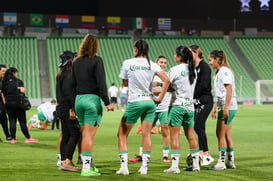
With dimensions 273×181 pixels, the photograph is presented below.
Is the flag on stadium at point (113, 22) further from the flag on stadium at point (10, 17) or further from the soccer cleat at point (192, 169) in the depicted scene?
the soccer cleat at point (192, 169)

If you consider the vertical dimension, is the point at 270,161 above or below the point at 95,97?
below

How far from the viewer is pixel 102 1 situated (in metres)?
54.7

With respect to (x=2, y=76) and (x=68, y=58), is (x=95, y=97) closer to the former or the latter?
(x=68, y=58)

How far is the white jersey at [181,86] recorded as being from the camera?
9.70 m

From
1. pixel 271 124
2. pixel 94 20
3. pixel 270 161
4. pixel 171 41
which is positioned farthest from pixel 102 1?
pixel 270 161

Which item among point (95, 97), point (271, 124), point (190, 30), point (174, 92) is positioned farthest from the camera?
point (190, 30)

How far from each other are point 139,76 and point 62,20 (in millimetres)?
46058

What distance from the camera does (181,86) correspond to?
973 centimetres

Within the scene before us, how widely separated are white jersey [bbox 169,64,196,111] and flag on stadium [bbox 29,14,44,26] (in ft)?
149

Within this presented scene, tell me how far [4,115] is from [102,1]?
129 ft

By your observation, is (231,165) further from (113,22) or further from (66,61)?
(113,22)

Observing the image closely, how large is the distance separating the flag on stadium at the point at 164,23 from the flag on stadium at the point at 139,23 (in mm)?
1598

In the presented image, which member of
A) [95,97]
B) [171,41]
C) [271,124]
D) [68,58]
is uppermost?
[171,41]

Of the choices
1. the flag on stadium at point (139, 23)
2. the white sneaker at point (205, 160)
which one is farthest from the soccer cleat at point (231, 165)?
the flag on stadium at point (139, 23)
